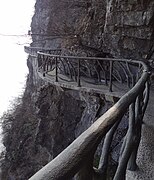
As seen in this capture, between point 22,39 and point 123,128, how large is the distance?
8478 mm

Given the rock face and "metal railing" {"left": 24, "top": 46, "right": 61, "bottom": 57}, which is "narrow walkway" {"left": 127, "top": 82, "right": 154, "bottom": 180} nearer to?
the rock face

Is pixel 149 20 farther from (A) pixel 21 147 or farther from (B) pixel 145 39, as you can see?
(A) pixel 21 147

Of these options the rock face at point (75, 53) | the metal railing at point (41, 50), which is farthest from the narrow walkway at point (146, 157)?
the metal railing at point (41, 50)

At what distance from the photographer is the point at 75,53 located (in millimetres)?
9000

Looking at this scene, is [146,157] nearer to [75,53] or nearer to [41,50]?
[75,53]

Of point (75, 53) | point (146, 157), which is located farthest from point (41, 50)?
point (146, 157)

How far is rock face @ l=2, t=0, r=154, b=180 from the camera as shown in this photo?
7457 millimetres

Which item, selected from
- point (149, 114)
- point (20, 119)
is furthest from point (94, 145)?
point (20, 119)

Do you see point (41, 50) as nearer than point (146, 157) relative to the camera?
No

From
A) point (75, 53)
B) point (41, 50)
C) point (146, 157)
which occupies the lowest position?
point (146, 157)

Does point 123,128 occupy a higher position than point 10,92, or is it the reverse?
point 123,128

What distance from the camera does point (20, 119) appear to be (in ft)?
57.2

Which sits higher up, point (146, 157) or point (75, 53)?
point (75, 53)

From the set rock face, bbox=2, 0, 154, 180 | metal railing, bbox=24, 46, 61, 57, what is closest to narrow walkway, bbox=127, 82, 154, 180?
rock face, bbox=2, 0, 154, 180
